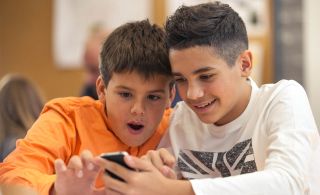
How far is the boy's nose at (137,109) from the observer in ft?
4.41

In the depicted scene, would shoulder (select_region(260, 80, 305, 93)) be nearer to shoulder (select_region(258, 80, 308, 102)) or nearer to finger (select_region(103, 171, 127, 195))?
shoulder (select_region(258, 80, 308, 102))

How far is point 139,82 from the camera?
4.43 feet

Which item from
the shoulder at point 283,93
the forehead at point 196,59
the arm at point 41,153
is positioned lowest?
the arm at point 41,153

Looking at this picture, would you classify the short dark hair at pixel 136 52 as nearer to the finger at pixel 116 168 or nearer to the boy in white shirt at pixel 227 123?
the boy in white shirt at pixel 227 123

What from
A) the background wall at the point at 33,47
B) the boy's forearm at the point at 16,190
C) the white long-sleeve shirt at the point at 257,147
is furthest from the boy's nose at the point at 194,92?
the background wall at the point at 33,47

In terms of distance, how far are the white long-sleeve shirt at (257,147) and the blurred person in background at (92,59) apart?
1.90 metres

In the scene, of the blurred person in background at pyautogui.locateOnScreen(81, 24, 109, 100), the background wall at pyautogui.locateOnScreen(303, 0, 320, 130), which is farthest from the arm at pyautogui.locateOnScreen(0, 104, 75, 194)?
the background wall at pyautogui.locateOnScreen(303, 0, 320, 130)

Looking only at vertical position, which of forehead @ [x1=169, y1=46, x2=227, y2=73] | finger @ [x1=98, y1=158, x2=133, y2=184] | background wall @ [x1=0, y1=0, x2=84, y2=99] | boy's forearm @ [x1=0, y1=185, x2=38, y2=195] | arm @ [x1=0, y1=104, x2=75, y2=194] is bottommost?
background wall @ [x1=0, y1=0, x2=84, y2=99]

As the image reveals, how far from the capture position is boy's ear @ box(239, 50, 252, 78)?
1.33m

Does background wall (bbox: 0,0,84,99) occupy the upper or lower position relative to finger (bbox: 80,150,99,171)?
lower

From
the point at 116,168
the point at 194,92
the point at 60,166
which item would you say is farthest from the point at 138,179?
the point at 194,92

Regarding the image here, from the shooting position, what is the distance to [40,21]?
4.88m

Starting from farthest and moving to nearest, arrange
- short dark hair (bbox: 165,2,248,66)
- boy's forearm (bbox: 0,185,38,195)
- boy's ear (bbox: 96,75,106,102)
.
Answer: boy's ear (bbox: 96,75,106,102), short dark hair (bbox: 165,2,248,66), boy's forearm (bbox: 0,185,38,195)

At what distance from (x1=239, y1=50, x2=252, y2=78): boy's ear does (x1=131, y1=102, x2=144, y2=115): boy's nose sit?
0.24 metres
